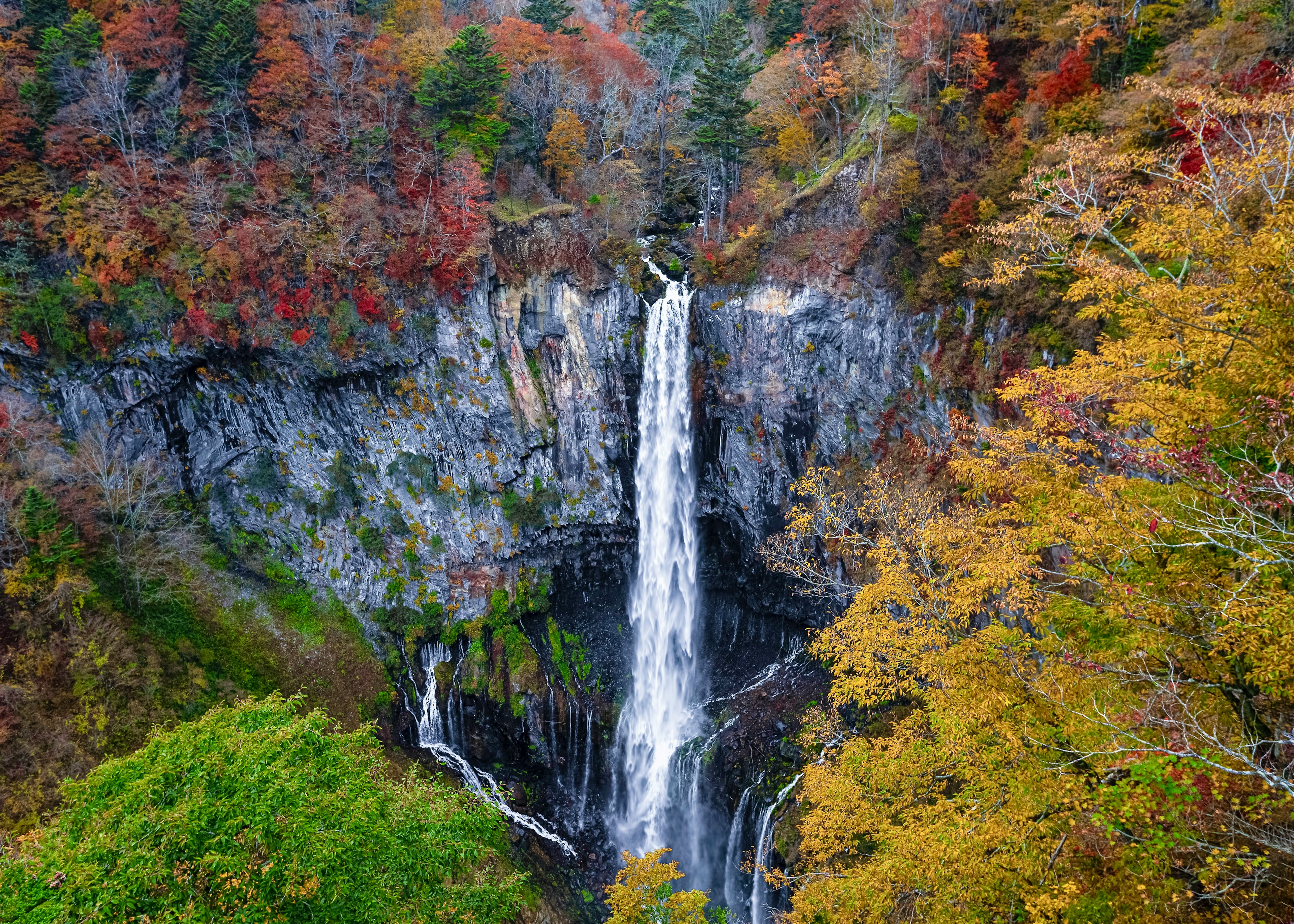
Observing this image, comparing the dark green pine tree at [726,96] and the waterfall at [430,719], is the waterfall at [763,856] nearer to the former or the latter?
the waterfall at [430,719]

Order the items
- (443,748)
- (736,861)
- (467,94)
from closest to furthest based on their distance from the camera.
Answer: (736,861) < (443,748) < (467,94)

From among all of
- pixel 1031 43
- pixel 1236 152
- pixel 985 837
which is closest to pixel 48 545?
pixel 985 837

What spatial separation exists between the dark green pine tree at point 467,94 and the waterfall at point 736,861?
995 inches

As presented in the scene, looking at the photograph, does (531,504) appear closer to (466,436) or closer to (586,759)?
(466,436)

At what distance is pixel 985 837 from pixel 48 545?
25.2 m

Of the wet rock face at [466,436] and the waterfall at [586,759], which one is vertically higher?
the wet rock face at [466,436]

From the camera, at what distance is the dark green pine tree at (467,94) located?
23641 mm

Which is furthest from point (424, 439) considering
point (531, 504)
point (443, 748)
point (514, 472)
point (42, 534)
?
point (443, 748)

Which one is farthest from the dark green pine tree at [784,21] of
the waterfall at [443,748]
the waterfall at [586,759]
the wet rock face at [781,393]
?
the waterfall at [443,748]

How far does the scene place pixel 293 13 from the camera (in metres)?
24.8

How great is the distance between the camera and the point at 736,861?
1888 centimetres

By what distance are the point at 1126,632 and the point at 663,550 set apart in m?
17.6

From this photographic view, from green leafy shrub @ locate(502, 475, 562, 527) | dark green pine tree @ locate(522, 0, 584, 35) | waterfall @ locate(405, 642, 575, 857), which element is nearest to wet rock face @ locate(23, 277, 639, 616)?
green leafy shrub @ locate(502, 475, 562, 527)

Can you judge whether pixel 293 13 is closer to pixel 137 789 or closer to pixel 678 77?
pixel 678 77
